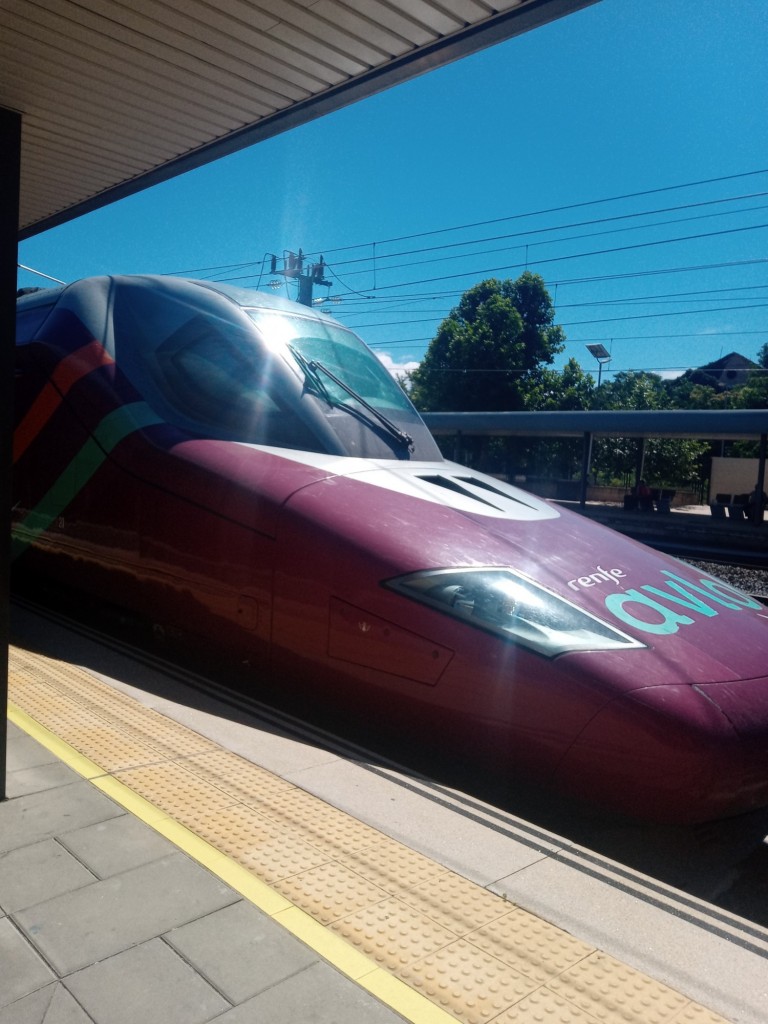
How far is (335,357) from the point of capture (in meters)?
6.53

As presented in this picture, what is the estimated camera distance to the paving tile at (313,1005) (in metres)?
2.06

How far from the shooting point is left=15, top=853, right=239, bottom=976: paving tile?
2307 mm

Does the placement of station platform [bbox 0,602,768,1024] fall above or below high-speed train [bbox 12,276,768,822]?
below

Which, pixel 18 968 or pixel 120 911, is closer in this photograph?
pixel 18 968

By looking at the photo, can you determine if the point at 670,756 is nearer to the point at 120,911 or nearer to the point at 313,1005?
the point at 313,1005

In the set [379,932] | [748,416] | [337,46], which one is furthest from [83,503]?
[748,416]

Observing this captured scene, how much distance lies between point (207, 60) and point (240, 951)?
3.58m

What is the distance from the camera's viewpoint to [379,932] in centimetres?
246

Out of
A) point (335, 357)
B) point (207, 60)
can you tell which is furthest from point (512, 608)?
point (335, 357)

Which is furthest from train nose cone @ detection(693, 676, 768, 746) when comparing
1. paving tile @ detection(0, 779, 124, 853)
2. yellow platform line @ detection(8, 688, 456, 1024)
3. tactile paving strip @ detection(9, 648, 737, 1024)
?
paving tile @ detection(0, 779, 124, 853)

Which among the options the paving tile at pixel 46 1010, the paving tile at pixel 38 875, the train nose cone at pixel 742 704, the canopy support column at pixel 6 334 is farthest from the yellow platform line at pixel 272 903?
the train nose cone at pixel 742 704

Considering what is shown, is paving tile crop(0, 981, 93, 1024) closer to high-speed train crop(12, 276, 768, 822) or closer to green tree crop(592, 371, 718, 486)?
high-speed train crop(12, 276, 768, 822)

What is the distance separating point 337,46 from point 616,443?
36.7 meters

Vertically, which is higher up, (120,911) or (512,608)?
(512,608)
